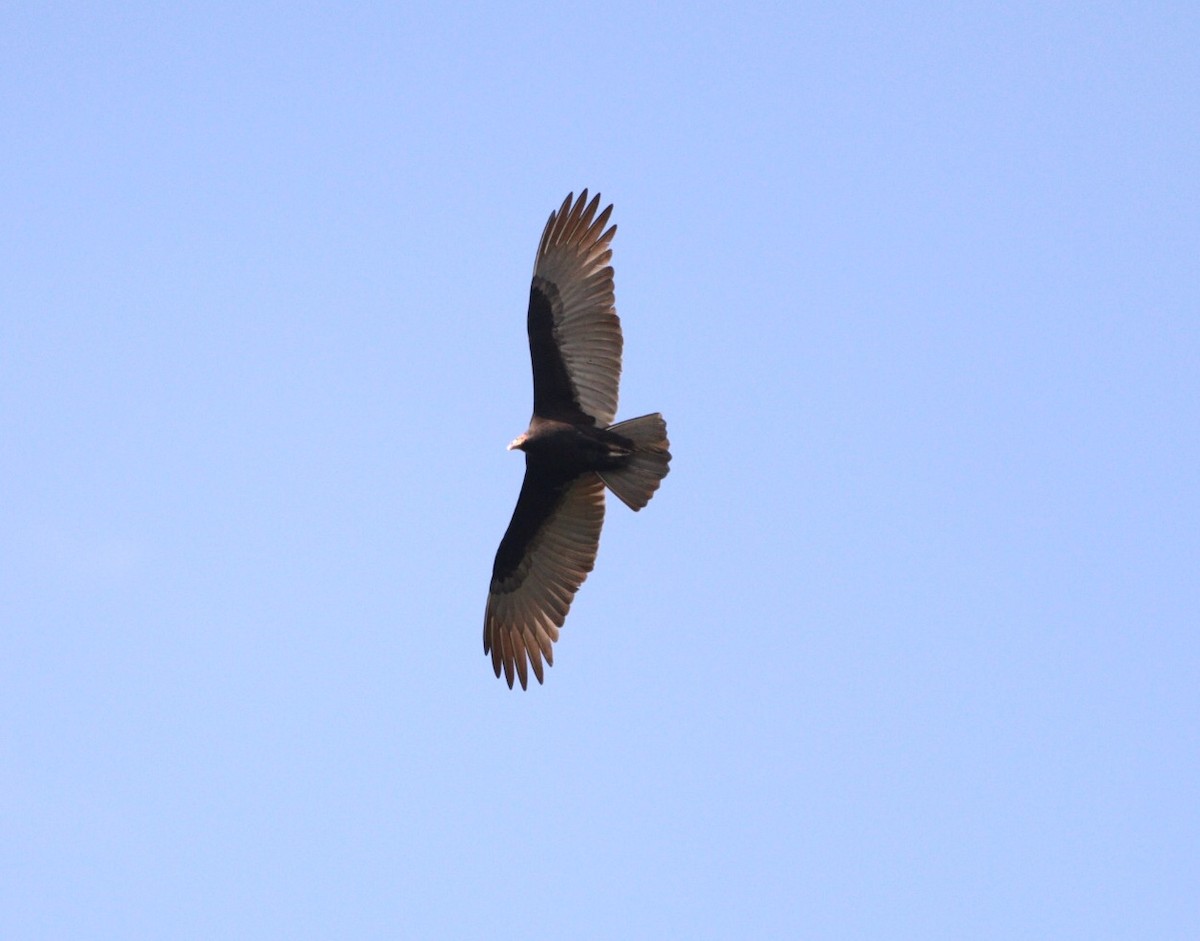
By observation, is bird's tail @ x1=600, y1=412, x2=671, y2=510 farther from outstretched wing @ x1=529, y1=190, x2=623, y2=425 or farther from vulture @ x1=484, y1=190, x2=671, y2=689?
outstretched wing @ x1=529, y1=190, x2=623, y2=425

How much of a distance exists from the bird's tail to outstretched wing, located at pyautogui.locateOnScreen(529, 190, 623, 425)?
0.57 metres

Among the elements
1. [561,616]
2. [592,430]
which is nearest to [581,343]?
[592,430]

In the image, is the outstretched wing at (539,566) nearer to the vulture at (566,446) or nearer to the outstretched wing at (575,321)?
the vulture at (566,446)

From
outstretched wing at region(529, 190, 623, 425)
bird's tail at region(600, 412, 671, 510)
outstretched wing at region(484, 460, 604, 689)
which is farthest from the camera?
outstretched wing at region(484, 460, 604, 689)

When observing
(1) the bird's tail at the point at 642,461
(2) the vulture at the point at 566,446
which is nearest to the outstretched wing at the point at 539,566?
(2) the vulture at the point at 566,446

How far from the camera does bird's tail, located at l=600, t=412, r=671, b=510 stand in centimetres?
1855

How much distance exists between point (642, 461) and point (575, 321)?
1.76m

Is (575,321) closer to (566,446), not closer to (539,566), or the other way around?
(566,446)

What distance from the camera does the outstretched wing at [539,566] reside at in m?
19.8

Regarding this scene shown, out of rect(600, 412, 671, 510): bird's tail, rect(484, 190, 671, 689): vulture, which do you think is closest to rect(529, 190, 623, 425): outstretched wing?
rect(484, 190, 671, 689): vulture

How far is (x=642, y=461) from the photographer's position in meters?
18.7

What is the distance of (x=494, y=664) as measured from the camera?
2039 cm

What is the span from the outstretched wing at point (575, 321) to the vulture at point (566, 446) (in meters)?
0.01

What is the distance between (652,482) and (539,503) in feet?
6.04
